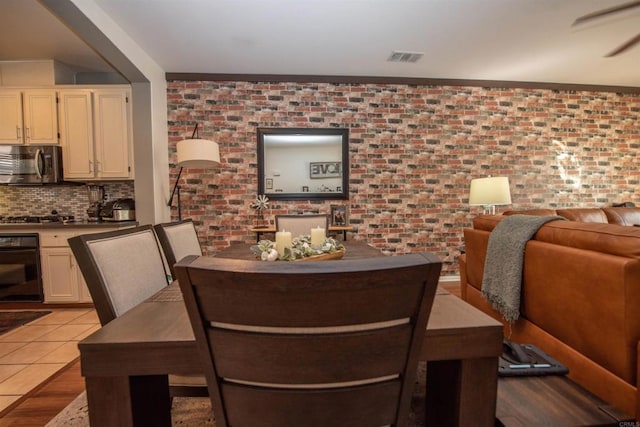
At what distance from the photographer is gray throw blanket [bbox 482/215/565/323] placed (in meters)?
1.78

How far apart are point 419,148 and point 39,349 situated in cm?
426

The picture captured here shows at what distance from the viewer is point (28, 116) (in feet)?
10.5

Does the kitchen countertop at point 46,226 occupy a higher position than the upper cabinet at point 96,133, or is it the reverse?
the upper cabinet at point 96,133

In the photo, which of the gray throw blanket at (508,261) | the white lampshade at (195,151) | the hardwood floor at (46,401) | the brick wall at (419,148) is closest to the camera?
the hardwood floor at (46,401)

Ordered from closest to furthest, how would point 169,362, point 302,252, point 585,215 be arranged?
point 169,362 < point 302,252 < point 585,215

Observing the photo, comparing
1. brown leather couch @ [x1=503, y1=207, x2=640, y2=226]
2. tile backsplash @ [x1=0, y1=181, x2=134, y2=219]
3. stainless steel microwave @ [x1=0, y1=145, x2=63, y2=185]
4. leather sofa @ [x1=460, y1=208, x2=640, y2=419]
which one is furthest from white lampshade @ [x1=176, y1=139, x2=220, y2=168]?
brown leather couch @ [x1=503, y1=207, x2=640, y2=226]

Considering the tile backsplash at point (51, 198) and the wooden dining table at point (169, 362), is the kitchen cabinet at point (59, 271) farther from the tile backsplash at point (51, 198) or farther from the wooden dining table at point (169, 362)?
the wooden dining table at point (169, 362)

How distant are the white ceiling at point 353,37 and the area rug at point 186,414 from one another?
2.75 metres

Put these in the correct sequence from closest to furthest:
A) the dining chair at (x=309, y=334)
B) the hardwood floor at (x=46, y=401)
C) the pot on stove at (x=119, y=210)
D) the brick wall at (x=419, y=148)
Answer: the dining chair at (x=309, y=334) < the hardwood floor at (x=46, y=401) < the pot on stove at (x=119, y=210) < the brick wall at (x=419, y=148)

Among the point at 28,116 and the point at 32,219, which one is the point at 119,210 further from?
the point at 28,116

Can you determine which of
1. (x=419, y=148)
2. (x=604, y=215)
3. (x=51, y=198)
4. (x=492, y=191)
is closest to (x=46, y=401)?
(x=51, y=198)

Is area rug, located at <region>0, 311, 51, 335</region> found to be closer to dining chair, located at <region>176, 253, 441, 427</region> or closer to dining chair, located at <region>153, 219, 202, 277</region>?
dining chair, located at <region>153, 219, 202, 277</region>

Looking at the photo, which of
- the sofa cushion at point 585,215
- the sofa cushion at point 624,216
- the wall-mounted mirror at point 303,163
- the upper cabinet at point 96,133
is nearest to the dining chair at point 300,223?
the wall-mounted mirror at point 303,163

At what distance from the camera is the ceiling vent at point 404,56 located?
3.12 meters
